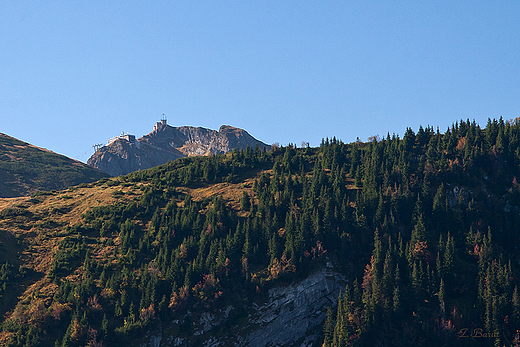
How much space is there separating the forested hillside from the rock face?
1.75 meters

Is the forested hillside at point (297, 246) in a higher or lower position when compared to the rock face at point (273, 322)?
higher

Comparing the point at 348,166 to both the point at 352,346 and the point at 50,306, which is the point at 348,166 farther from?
the point at 50,306

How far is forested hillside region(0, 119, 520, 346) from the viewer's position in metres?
109

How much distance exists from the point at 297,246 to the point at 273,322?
20257 mm

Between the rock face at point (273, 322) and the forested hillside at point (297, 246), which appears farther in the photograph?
the rock face at point (273, 322)

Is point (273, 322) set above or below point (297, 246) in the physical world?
below

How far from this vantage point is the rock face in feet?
360

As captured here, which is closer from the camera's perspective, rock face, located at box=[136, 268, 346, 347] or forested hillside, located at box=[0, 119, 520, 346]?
forested hillside, located at box=[0, 119, 520, 346]

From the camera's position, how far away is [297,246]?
126 m

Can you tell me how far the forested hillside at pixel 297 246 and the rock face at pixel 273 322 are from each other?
5.76ft

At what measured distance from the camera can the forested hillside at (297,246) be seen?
109 meters

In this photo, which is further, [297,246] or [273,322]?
[297,246]

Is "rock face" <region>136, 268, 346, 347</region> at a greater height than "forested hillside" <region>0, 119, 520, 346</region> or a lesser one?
lesser

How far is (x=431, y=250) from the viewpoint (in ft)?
414
